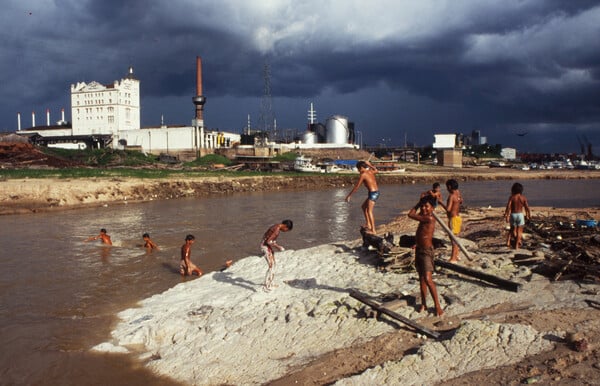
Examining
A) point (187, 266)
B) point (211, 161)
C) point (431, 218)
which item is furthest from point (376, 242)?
point (211, 161)

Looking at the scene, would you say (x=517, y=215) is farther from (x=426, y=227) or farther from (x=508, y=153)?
(x=508, y=153)

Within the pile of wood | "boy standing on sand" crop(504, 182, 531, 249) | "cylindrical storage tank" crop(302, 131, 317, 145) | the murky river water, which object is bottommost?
the murky river water

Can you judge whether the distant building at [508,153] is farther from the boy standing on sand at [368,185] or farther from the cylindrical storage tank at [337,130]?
the boy standing on sand at [368,185]

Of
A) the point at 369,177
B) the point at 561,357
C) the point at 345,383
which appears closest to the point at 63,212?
the point at 369,177

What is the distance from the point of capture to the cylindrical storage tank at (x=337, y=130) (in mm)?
87625

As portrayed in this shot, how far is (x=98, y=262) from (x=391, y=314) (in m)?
10.6

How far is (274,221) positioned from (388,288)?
15.5 metres

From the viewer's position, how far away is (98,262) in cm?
1477

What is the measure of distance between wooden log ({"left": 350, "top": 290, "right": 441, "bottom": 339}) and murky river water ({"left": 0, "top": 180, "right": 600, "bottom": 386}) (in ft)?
11.2

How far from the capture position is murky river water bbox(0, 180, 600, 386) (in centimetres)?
783

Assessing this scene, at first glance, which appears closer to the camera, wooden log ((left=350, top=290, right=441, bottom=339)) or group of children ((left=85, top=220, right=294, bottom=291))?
wooden log ((left=350, top=290, right=441, bottom=339))

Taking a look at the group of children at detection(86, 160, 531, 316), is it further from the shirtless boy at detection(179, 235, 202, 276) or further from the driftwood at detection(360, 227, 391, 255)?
the driftwood at detection(360, 227, 391, 255)

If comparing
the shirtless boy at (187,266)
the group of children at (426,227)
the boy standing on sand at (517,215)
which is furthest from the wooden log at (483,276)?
the shirtless boy at (187,266)

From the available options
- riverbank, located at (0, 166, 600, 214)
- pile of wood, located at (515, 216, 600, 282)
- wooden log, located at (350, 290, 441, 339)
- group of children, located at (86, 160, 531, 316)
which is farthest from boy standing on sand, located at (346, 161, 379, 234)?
riverbank, located at (0, 166, 600, 214)
